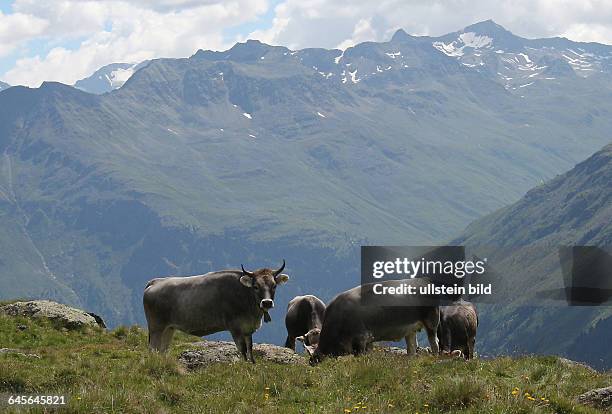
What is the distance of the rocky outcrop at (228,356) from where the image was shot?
2380 centimetres

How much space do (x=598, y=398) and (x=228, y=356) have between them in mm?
11962

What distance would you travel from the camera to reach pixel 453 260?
36312 millimetres

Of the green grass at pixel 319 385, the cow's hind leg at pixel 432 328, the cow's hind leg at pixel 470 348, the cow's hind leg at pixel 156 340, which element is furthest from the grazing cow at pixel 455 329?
the cow's hind leg at pixel 156 340

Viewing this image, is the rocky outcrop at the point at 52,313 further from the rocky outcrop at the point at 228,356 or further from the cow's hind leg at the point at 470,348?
the cow's hind leg at the point at 470,348

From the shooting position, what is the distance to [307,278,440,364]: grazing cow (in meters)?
25.2

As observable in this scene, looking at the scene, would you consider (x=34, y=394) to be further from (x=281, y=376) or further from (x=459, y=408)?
(x=459, y=408)

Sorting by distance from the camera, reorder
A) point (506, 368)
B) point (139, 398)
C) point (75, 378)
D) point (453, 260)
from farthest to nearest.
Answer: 1. point (453, 260)
2. point (506, 368)
3. point (75, 378)
4. point (139, 398)

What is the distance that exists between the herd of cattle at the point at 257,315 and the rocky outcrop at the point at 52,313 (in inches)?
489

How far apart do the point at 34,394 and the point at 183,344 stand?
19114 millimetres

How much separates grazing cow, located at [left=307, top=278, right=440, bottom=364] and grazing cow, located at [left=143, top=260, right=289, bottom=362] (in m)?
2.23

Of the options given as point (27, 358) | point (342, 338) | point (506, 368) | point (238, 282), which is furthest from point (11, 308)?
point (506, 368)

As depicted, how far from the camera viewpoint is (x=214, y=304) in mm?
26500

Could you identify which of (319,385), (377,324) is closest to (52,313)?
(377,324)

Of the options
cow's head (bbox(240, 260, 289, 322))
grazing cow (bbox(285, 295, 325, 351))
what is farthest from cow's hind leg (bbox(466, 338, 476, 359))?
grazing cow (bbox(285, 295, 325, 351))
